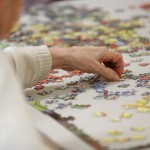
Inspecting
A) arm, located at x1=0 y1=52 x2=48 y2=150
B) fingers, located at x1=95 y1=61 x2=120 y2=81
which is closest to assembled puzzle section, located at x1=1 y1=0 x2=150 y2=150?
fingers, located at x1=95 y1=61 x2=120 y2=81

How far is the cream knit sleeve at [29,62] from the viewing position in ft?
5.56

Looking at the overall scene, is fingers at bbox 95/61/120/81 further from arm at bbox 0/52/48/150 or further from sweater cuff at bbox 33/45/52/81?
arm at bbox 0/52/48/150

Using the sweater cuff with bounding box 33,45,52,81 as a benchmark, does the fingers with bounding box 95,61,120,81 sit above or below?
below

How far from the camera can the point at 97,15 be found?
115 inches

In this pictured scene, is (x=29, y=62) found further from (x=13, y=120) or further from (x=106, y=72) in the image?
(x=13, y=120)

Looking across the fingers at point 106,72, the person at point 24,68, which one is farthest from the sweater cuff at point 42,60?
the fingers at point 106,72

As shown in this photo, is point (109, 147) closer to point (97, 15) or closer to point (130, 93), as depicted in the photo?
point (130, 93)

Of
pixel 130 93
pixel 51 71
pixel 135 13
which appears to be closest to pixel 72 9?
pixel 135 13

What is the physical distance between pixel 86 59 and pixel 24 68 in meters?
0.25

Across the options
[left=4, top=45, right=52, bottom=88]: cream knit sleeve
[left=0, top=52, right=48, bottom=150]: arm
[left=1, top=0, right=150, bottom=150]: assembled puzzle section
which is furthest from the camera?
[left=4, top=45, right=52, bottom=88]: cream knit sleeve

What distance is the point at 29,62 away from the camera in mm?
1729

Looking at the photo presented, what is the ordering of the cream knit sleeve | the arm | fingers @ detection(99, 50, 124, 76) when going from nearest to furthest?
the arm < the cream knit sleeve < fingers @ detection(99, 50, 124, 76)

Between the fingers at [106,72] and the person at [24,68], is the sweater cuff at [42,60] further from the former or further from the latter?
the fingers at [106,72]

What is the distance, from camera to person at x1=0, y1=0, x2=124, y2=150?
1.19m
